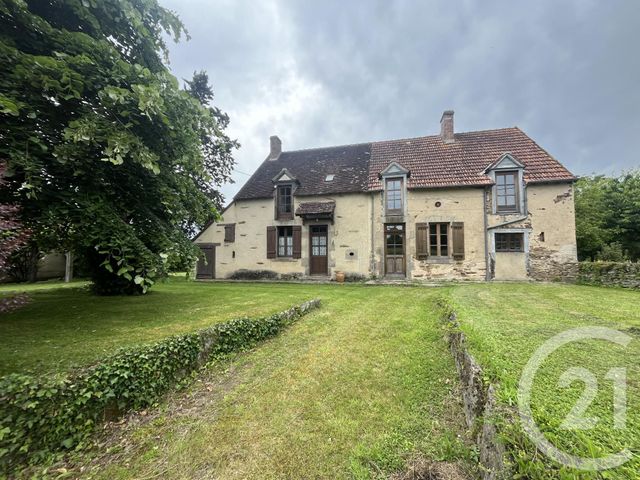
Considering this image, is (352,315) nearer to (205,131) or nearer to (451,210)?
(205,131)

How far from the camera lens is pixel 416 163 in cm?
1427

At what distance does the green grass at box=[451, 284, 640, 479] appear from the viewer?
1456mm

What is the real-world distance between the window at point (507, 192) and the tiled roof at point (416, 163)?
1.68 feet

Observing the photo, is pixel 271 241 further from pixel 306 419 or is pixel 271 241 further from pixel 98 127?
pixel 306 419

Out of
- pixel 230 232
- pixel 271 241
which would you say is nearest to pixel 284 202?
pixel 271 241

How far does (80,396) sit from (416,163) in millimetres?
15065

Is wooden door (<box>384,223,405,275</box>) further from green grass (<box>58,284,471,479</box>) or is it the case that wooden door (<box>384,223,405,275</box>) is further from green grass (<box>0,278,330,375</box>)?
green grass (<box>58,284,471,479</box>)

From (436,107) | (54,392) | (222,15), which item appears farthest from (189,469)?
(436,107)

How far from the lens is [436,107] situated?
16578 mm

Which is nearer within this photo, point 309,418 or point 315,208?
point 309,418

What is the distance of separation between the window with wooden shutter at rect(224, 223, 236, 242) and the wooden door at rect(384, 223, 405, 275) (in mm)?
8560

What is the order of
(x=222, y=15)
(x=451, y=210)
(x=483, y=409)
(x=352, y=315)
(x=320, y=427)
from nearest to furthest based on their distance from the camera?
(x=483, y=409) → (x=320, y=427) → (x=352, y=315) → (x=222, y=15) → (x=451, y=210)

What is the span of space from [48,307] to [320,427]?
278 inches

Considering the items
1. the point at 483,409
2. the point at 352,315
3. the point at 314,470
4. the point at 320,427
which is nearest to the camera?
the point at 314,470
